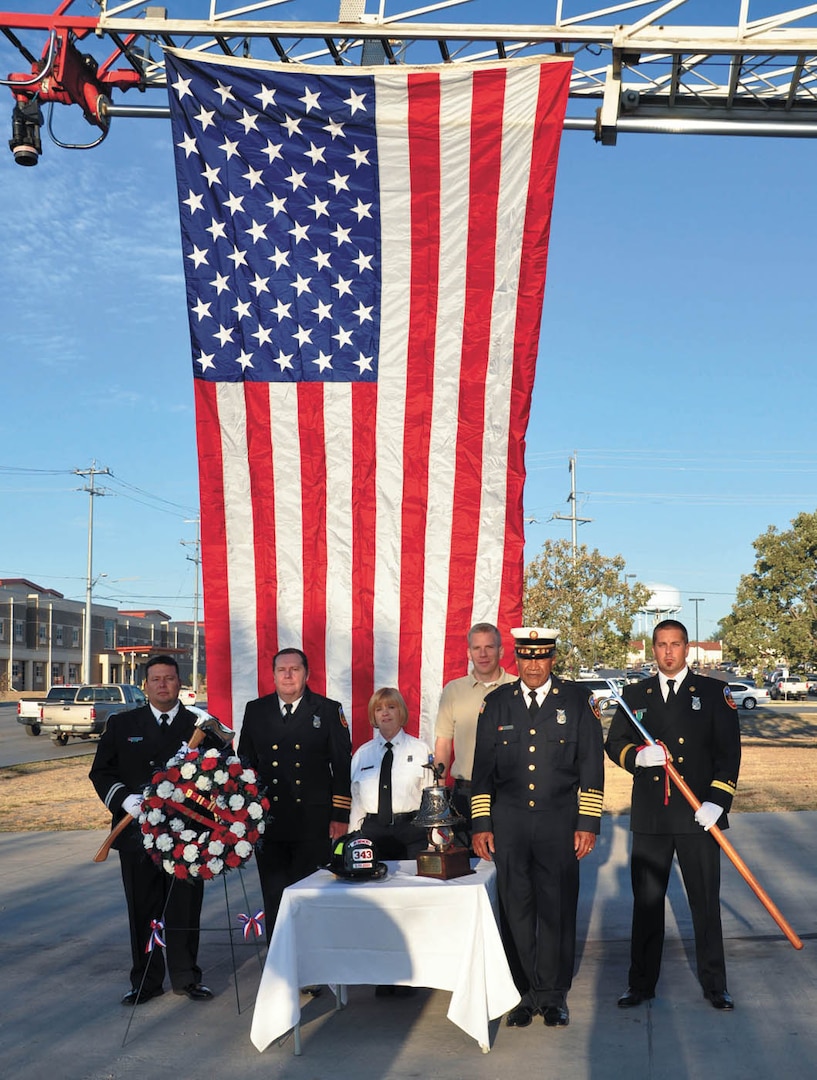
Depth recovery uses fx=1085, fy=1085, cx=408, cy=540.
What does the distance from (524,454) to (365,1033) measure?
162 inches

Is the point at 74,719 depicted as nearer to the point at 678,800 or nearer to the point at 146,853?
the point at 146,853

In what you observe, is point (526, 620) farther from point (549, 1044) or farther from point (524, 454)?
point (549, 1044)

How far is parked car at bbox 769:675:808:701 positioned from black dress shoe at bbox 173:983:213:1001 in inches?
2416

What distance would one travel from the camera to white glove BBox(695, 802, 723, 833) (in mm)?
5402

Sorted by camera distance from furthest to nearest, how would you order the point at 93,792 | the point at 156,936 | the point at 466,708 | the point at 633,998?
the point at 93,792
the point at 466,708
the point at 156,936
the point at 633,998

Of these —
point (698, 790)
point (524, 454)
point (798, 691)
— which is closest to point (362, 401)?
point (524, 454)

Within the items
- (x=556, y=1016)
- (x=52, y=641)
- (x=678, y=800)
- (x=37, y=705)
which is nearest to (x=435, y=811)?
(x=556, y=1016)

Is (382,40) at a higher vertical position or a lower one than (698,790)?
higher

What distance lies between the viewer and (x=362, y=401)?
7.93 metres

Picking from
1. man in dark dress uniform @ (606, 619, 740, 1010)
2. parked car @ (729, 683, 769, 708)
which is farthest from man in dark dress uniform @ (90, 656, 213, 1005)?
parked car @ (729, 683, 769, 708)

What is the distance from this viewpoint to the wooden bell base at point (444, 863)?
5141 millimetres

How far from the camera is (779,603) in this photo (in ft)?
89.8

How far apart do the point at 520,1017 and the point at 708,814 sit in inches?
53.1

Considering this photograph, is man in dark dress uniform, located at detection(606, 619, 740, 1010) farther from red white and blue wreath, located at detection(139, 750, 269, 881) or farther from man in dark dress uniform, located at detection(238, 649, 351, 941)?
red white and blue wreath, located at detection(139, 750, 269, 881)
